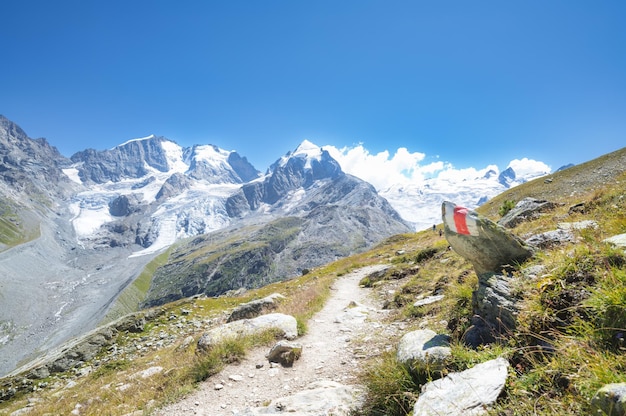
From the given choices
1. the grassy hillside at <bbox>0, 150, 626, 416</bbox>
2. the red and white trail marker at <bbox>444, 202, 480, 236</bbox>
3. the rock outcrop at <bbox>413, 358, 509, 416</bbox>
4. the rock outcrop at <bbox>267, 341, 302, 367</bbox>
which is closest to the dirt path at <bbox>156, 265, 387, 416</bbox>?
the rock outcrop at <bbox>267, 341, 302, 367</bbox>

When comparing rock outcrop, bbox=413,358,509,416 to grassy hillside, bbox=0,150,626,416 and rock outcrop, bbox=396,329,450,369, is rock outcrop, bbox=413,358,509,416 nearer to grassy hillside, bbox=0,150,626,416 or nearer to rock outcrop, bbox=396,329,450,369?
grassy hillside, bbox=0,150,626,416

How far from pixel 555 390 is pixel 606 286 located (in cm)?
197

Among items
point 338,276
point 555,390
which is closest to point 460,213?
point 555,390

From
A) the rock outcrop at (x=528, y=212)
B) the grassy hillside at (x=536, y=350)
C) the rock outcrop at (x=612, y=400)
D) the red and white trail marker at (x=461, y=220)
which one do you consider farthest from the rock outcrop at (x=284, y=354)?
the rock outcrop at (x=528, y=212)

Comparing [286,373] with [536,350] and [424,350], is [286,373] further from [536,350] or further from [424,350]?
[536,350]

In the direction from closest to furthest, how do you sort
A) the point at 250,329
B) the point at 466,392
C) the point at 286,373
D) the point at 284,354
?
the point at 466,392, the point at 286,373, the point at 284,354, the point at 250,329

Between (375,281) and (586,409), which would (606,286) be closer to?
(586,409)

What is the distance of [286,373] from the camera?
9.75 m

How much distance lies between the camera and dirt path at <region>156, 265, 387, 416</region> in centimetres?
842

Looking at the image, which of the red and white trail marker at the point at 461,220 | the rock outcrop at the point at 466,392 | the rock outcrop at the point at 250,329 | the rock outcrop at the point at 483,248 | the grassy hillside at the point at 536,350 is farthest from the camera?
the rock outcrop at the point at 250,329

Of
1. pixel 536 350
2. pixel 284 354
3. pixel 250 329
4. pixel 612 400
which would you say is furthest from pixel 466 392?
pixel 250 329

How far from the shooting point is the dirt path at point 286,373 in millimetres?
8422

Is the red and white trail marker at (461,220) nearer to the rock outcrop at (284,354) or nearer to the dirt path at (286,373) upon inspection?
the dirt path at (286,373)

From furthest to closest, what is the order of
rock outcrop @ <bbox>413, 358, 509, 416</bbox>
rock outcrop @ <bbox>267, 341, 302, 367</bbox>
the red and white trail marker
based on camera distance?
rock outcrop @ <bbox>267, 341, 302, 367</bbox>, the red and white trail marker, rock outcrop @ <bbox>413, 358, 509, 416</bbox>
